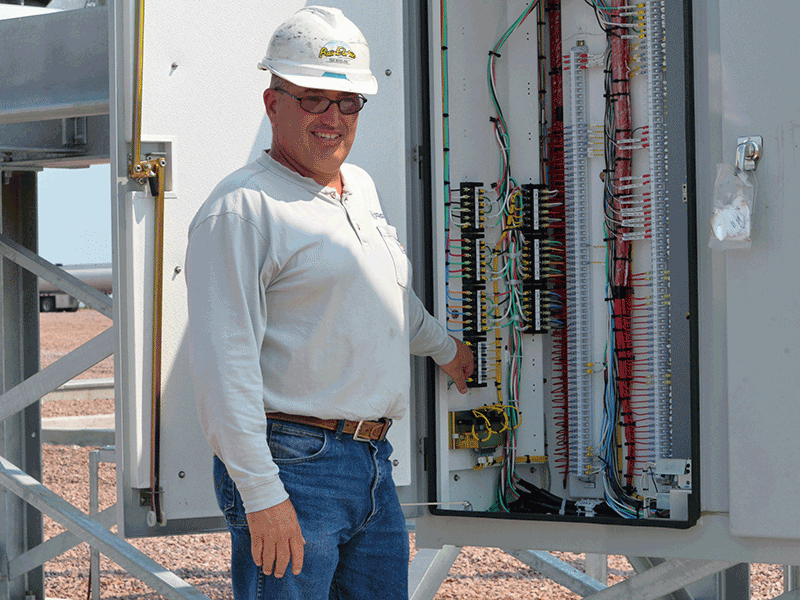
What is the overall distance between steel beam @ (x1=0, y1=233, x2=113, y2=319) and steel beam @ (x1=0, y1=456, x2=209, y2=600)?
0.76 meters

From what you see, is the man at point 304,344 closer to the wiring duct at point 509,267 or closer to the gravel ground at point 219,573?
the wiring duct at point 509,267

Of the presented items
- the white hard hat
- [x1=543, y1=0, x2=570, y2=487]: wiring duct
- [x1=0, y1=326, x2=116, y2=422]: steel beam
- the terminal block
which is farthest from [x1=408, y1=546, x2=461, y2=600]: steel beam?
the white hard hat

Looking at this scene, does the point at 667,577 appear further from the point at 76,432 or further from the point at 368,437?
the point at 76,432

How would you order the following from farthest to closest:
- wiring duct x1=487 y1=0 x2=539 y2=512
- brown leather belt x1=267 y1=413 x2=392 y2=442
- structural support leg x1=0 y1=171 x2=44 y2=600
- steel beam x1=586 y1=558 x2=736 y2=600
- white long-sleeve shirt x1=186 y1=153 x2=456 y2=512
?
structural support leg x1=0 y1=171 x2=44 y2=600
wiring duct x1=487 y1=0 x2=539 y2=512
steel beam x1=586 y1=558 x2=736 y2=600
brown leather belt x1=267 y1=413 x2=392 y2=442
white long-sleeve shirt x1=186 y1=153 x2=456 y2=512

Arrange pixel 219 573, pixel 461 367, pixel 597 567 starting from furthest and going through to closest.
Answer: pixel 219 573, pixel 597 567, pixel 461 367

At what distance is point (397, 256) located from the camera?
2293mm

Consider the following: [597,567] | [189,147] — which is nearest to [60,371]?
[189,147]

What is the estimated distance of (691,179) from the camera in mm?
2312

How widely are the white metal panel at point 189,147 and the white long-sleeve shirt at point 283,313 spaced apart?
0.48 m

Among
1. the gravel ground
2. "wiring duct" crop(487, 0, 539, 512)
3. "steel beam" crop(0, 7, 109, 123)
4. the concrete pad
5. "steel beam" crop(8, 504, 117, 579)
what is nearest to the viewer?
"wiring duct" crop(487, 0, 539, 512)

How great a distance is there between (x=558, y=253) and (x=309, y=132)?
1.34 m

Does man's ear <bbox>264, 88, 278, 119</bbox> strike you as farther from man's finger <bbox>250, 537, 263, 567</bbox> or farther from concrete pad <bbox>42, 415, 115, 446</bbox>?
concrete pad <bbox>42, 415, 115, 446</bbox>

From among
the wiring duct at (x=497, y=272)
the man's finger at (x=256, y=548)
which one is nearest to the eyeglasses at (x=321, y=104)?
the wiring duct at (x=497, y=272)

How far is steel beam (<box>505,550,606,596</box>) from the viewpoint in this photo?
3.82 meters
